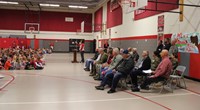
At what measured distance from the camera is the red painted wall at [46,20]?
29.6m

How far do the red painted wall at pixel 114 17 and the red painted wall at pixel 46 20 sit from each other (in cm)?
835

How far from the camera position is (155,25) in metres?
12.5

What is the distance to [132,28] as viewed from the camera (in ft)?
53.5

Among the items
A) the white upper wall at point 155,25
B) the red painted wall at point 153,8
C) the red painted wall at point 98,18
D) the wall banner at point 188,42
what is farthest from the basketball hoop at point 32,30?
the wall banner at point 188,42

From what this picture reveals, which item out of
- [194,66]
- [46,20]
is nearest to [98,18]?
[46,20]

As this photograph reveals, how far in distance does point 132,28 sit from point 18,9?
19.4 metres

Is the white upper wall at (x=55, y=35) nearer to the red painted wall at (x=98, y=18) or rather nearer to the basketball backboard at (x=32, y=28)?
the basketball backboard at (x=32, y=28)

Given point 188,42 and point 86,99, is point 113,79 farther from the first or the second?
point 188,42

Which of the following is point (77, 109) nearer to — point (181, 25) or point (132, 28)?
point (181, 25)

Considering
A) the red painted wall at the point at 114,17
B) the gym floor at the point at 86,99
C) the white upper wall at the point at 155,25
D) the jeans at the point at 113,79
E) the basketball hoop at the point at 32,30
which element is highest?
the red painted wall at the point at 114,17

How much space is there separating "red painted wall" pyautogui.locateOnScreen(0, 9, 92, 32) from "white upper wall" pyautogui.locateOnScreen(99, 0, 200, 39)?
11.2 metres

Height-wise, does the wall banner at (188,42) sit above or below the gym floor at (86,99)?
above

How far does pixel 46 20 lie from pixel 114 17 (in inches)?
493

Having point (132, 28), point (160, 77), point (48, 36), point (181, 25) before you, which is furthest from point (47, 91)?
point (48, 36)
